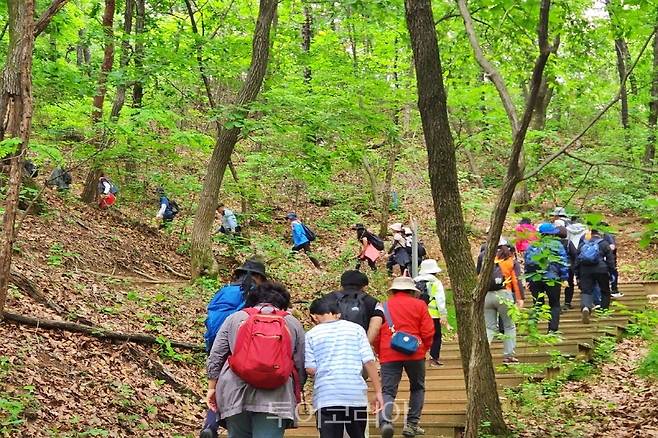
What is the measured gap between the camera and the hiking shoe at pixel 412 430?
7344mm

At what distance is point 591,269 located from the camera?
12984 mm

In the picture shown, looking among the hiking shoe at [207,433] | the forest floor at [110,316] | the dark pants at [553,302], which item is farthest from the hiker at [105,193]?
the hiking shoe at [207,433]

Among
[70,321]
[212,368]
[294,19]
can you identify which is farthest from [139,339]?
[294,19]

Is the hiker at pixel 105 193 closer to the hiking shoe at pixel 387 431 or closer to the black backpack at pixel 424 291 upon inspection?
the black backpack at pixel 424 291

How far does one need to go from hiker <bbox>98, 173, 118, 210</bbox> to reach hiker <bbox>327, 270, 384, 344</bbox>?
1275 centimetres

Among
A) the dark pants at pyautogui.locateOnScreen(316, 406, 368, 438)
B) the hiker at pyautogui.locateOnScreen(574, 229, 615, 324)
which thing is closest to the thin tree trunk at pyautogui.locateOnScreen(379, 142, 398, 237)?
the hiker at pyautogui.locateOnScreen(574, 229, 615, 324)

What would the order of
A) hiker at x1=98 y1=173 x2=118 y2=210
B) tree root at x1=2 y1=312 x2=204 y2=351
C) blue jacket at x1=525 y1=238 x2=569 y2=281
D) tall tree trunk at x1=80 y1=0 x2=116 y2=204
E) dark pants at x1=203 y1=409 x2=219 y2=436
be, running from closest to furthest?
dark pants at x1=203 y1=409 x2=219 y2=436 < blue jacket at x1=525 y1=238 x2=569 y2=281 < tree root at x1=2 y1=312 x2=204 y2=351 < tall tree trunk at x1=80 y1=0 x2=116 y2=204 < hiker at x1=98 y1=173 x2=118 y2=210

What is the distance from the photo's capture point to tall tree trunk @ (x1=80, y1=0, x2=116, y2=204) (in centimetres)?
1555

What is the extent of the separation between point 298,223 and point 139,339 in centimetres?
815

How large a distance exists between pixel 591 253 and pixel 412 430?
23.0 feet

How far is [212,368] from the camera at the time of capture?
5246mm

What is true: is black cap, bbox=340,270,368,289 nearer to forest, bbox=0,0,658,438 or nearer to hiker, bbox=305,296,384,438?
forest, bbox=0,0,658,438

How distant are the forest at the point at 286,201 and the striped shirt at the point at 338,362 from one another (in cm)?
140

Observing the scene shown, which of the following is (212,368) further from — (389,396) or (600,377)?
(600,377)
